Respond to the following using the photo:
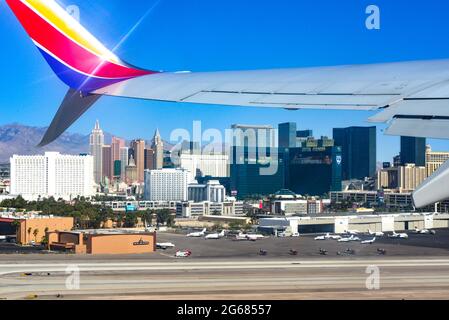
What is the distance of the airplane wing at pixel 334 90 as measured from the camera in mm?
2615

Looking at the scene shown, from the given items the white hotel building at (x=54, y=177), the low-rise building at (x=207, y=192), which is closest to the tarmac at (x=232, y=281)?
the low-rise building at (x=207, y=192)

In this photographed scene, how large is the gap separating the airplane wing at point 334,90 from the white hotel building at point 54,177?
50.5 metres

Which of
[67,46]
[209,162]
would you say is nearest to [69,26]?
[67,46]

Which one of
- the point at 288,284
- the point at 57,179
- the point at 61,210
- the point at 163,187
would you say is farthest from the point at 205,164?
the point at 288,284

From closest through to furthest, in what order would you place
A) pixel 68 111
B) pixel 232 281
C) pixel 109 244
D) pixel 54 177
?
pixel 68 111 < pixel 232 281 < pixel 109 244 < pixel 54 177

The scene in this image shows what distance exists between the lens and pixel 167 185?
5691 cm

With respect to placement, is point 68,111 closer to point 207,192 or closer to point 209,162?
point 209,162

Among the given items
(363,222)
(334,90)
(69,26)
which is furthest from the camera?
(363,222)

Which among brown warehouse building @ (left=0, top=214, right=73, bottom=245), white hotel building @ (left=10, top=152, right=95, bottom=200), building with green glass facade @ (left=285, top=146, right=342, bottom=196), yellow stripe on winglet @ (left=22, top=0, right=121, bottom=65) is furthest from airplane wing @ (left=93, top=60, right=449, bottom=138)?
white hotel building @ (left=10, top=152, right=95, bottom=200)

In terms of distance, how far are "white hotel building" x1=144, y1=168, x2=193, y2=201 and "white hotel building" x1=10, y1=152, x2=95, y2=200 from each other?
5718 millimetres

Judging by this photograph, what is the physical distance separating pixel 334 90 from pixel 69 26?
2030mm

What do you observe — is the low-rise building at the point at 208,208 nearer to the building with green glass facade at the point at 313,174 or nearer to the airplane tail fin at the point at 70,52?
the building with green glass facade at the point at 313,174

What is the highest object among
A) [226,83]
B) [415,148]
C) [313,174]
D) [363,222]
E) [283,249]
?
[226,83]
